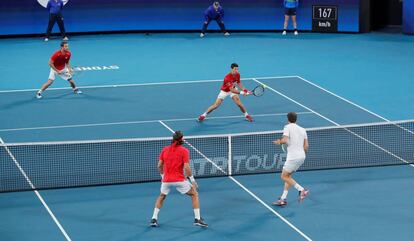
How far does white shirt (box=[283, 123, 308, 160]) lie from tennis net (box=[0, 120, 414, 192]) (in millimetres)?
2502

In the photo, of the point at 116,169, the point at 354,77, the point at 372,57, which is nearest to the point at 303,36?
the point at 372,57

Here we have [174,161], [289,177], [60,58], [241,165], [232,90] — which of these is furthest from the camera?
[60,58]

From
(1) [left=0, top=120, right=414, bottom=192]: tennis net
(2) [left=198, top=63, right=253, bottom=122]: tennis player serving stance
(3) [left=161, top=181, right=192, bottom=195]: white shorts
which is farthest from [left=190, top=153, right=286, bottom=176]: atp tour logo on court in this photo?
(2) [left=198, top=63, right=253, bottom=122]: tennis player serving stance

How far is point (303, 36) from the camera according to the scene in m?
38.9

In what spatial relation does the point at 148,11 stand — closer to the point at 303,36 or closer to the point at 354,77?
the point at 303,36

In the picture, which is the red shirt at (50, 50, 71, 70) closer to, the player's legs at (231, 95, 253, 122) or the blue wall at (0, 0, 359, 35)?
the player's legs at (231, 95, 253, 122)

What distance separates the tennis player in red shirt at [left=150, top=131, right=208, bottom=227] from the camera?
16.2m

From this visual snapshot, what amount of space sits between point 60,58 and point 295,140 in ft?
39.2

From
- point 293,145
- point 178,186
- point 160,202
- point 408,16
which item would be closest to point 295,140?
point 293,145

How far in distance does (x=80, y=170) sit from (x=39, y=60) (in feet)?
50.3

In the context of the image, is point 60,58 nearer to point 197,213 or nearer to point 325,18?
point 197,213

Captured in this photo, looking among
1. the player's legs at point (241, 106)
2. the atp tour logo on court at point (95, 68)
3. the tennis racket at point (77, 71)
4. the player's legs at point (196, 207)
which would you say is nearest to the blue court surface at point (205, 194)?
the player's legs at point (196, 207)

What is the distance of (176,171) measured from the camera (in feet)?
53.4

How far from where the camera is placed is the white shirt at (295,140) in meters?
17.4
